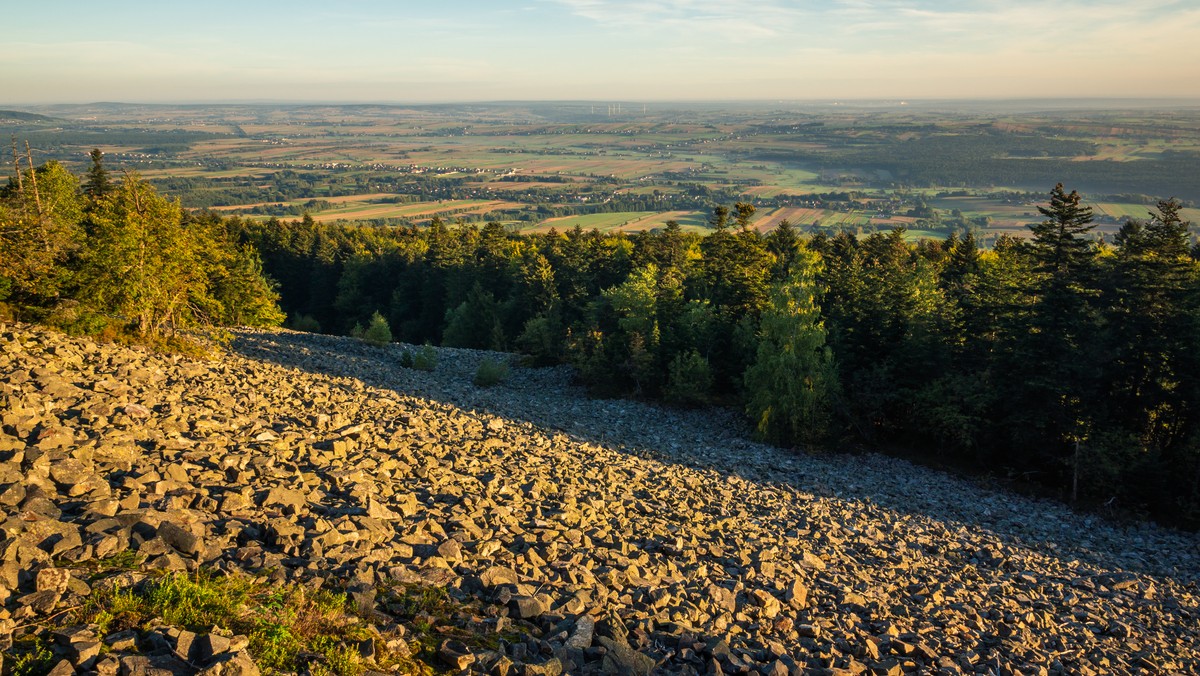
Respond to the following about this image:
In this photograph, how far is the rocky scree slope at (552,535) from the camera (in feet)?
30.9

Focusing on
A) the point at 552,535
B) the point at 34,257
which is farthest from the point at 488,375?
the point at 552,535

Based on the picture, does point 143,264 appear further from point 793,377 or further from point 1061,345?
point 1061,345

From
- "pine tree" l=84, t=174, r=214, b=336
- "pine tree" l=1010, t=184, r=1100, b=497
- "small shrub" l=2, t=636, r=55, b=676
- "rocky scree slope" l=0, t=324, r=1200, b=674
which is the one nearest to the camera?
"small shrub" l=2, t=636, r=55, b=676

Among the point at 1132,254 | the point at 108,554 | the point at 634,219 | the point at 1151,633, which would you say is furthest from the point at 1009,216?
the point at 108,554

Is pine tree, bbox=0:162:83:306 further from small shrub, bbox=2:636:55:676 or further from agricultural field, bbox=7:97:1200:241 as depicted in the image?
agricultural field, bbox=7:97:1200:241

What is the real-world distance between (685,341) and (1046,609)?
2431 cm

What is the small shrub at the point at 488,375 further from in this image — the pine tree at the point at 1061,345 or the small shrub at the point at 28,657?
the small shrub at the point at 28,657

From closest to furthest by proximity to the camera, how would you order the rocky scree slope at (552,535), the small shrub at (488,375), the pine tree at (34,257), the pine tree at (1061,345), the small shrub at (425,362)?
the rocky scree slope at (552,535)
the pine tree at (34,257)
the pine tree at (1061,345)
the small shrub at (488,375)
the small shrub at (425,362)

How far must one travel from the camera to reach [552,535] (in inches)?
526

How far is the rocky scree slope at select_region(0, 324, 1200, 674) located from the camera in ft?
30.9

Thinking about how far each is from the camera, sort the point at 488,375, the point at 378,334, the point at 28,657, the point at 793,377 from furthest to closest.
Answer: the point at 378,334 → the point at 488,375 → the point at 793,377 → the point at 28,657

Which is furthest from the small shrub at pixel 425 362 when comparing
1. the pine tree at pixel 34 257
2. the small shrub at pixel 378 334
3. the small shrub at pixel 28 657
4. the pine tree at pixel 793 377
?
the small shrub at pixel 28 657

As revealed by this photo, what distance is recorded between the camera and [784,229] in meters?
58.5

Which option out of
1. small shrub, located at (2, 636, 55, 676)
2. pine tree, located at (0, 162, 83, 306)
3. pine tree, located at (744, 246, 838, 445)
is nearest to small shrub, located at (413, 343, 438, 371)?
pine tree, located at (0, 162, 83, 306)
